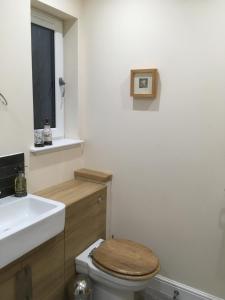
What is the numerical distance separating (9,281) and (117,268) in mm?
625

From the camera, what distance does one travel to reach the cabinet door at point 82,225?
1.74 meters

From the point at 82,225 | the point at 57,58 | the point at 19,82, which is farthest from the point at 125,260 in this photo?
the point at 57,58

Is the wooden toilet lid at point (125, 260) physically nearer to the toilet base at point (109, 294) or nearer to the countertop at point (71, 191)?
the toilet base at point (109, 294)

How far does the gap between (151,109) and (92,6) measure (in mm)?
933

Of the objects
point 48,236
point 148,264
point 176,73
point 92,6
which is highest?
point 92,6

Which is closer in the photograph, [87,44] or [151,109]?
[151,109]

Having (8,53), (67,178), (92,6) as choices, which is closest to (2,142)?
(8,53)

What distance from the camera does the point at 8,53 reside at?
5.22 ft

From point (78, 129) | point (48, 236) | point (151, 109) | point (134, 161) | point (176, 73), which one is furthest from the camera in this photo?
point (78, 129)

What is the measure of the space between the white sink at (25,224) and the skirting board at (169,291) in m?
0.99

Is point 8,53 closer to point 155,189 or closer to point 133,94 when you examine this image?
point 133,94

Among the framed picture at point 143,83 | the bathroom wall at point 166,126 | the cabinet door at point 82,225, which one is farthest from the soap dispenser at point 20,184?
the framed picture at point 143,83

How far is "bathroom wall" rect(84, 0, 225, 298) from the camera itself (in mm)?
1698

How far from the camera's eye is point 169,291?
1.99 meters
